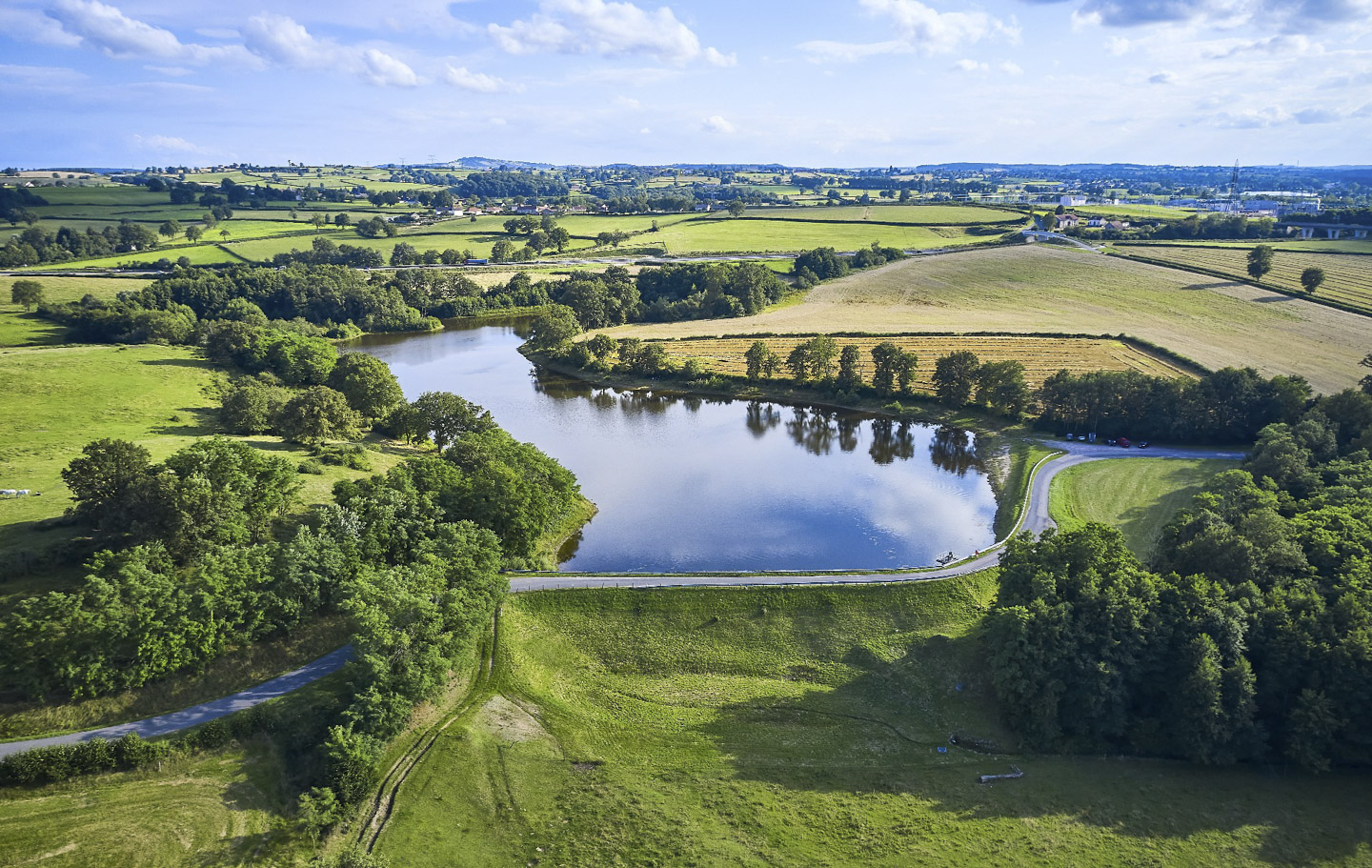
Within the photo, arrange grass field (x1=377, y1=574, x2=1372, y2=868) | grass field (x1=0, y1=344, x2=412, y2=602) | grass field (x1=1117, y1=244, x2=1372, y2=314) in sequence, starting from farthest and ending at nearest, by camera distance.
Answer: grass field (x1=1117, y1=244, x2=1372, y2=314), grass field (x1=0, y1=344, x2=412, y2=602), grass field (x1=377, y1=574, x2=1372, y2=868)

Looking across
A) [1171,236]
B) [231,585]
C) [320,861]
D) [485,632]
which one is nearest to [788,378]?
[485,632]

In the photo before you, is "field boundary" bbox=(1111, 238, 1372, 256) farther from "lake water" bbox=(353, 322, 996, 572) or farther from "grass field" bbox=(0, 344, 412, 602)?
"grass field" bbox=(0, 344, 412, 602)

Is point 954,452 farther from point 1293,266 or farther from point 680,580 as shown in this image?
point 1293,266

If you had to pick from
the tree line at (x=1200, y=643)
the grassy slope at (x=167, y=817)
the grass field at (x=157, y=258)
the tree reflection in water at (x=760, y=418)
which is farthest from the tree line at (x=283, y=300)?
the tree line at (x=1200, y=643)

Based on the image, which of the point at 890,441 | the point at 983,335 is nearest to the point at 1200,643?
the point at 890,441

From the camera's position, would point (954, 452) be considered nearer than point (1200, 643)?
No

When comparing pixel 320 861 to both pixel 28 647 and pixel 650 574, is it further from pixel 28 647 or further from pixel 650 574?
pixel 650 574

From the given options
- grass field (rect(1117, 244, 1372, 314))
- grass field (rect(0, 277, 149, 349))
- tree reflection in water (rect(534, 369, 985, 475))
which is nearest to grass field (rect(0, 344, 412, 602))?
grass field (rect(0, 277, 149, 349))
